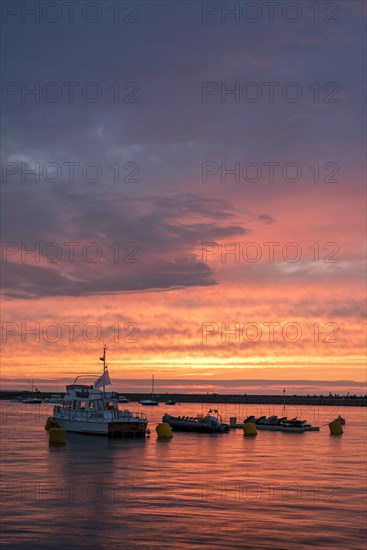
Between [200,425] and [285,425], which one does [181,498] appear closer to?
[200,425]

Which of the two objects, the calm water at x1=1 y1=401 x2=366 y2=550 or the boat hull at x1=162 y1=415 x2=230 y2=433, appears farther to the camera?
the boat hull at x1=162 y1=415 x2=230 y2=433

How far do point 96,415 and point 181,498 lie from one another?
146 feet

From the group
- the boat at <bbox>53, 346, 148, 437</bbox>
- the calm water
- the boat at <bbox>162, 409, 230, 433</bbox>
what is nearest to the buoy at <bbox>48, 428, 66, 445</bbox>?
the calm water

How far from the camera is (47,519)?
3066cm

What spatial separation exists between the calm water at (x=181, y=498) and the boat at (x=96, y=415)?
10347mm

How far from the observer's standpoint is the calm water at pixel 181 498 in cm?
2747

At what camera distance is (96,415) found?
79688 millimetres

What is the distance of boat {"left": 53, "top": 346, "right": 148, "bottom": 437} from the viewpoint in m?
77.3

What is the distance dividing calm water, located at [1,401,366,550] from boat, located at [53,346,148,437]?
1035cm

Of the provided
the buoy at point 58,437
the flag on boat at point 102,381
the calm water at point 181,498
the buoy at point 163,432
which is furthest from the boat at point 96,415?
the calm water at point 181,498

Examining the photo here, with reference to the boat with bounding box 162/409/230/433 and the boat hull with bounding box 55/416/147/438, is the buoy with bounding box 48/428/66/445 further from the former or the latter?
the boat with bounding box 162/409/230/433

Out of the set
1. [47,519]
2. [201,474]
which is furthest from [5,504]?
[201,474]

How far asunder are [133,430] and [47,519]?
47.9 m

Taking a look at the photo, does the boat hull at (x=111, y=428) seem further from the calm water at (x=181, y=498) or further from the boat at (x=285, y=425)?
the boat at (x=285, y=425)
